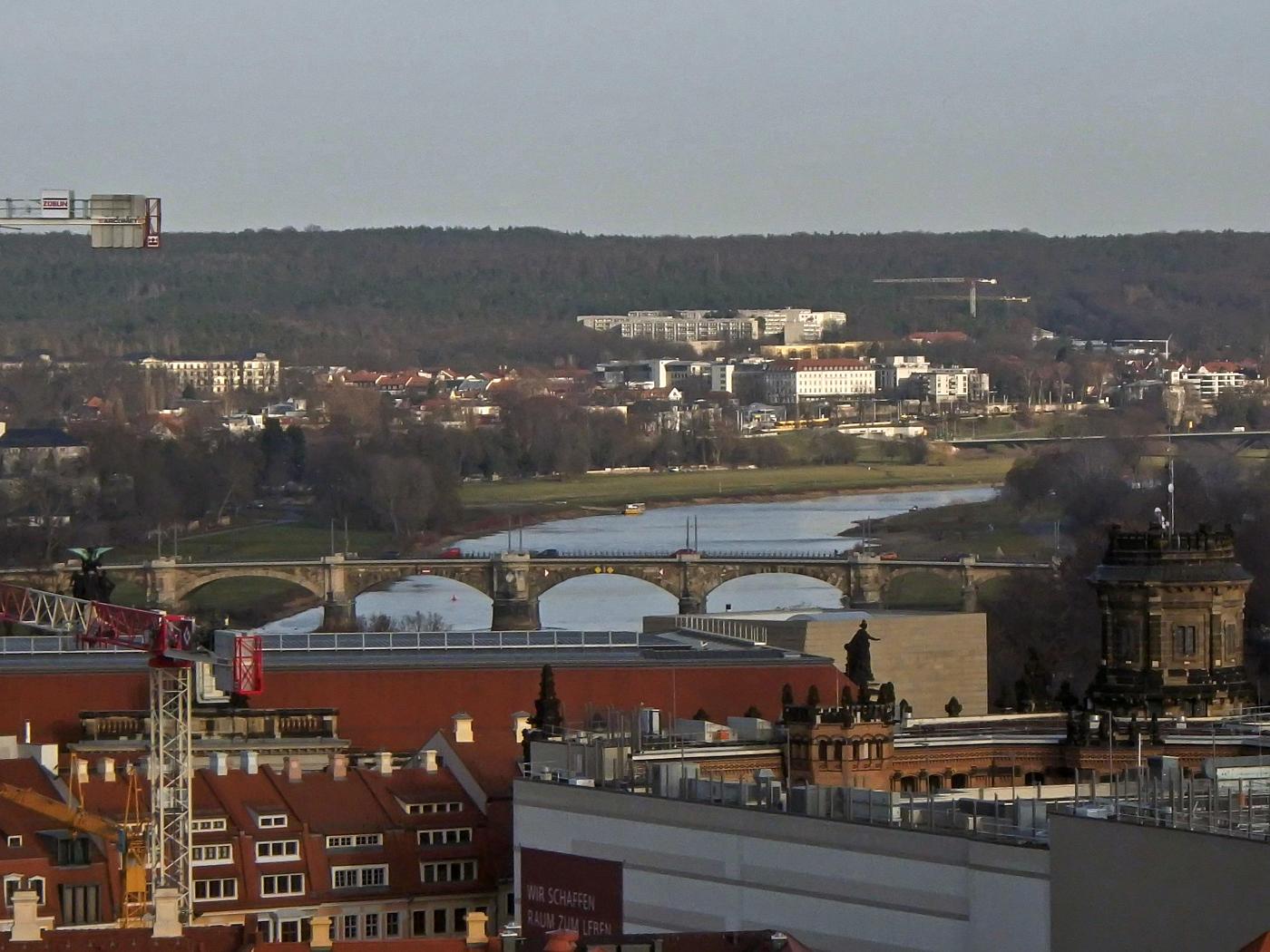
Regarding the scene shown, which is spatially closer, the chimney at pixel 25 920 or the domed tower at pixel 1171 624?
the chimney at pixel 25 920

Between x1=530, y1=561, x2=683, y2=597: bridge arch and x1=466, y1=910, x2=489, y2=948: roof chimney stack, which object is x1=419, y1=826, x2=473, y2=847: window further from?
x1=530, y1=561, x2=683, y2=597: bridge arch

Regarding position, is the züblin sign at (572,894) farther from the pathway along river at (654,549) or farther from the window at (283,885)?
the pathway along river at (654,549)

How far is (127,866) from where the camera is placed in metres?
38.8

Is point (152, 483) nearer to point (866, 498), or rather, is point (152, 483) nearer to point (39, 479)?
point (39, 479)

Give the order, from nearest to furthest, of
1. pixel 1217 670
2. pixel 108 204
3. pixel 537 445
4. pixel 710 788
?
pixel 710 788 → pixel 1217 670 → pixel 108 204 → pixel 537 445

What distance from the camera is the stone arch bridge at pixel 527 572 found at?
111312mm

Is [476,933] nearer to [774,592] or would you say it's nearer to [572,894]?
[572,894]

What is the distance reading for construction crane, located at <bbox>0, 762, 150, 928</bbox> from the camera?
1503 inches

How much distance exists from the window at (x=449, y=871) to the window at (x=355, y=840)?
47cm

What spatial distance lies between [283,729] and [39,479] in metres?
98.8

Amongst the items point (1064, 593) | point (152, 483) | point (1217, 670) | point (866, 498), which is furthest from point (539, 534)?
point (1217, 670)

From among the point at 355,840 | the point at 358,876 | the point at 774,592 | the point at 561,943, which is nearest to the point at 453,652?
the point at 355,840

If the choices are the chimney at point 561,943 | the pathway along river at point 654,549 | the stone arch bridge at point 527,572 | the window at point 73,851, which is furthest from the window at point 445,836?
the stone arch bridge at point 527,572

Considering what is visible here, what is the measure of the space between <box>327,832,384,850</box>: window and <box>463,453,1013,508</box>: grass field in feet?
384
